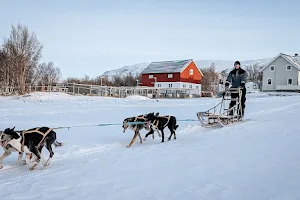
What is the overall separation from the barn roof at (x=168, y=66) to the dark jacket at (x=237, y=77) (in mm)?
32376

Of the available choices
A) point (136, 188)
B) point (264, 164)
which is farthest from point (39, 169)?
point (264, 164)

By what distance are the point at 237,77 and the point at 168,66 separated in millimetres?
35134

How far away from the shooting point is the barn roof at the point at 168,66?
4296cm

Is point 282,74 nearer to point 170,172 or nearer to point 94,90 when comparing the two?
point 94,90

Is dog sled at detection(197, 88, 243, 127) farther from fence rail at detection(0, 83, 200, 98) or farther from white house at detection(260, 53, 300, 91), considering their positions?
white house at detection(260, 53, 300, 91)

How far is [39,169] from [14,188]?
0.99m

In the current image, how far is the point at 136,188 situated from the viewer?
11.6 ft

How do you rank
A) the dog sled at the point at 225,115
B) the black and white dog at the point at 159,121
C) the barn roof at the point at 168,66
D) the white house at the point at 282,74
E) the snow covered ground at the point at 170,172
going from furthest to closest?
the barn roof at the point at 168,66 < the white house at the point at 282,74 < the dog sled at the point at 225,115 < the black and white dog at the point at 159,121 < the snow covered ground at the point at 170,172

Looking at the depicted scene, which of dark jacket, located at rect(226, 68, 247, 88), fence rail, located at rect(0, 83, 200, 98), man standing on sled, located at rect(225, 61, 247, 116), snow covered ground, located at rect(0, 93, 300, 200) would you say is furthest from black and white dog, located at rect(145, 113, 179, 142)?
fence rail, located at rect(0, 83, 200, 98)

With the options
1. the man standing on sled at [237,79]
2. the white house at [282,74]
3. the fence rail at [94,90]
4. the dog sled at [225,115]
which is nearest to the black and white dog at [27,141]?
the dog sled at [225,115]

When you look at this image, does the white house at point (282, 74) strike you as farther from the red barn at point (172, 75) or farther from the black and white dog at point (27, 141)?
the black and white dog at point (27, 141)

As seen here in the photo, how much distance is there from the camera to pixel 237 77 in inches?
384

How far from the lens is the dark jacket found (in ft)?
31.6

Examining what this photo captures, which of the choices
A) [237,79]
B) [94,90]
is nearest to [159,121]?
[237,79]
